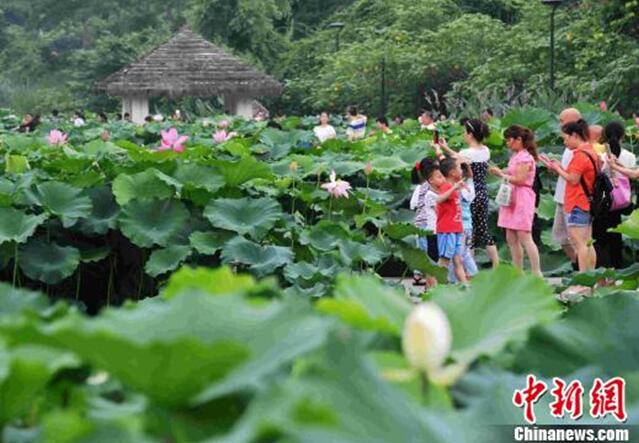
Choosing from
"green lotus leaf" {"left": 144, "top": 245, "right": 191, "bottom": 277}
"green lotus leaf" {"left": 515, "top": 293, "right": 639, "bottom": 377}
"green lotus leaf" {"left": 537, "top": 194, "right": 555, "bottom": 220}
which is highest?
"green lotus leaf" {"left": 515, "top": 293, "right": 639, "bottom": 377}

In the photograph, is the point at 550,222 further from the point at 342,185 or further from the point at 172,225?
the point at 172,225

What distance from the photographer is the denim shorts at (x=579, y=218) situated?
26.1ft

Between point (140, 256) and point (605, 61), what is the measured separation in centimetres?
1763

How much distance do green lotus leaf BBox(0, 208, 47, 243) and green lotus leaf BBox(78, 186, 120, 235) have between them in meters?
0.44

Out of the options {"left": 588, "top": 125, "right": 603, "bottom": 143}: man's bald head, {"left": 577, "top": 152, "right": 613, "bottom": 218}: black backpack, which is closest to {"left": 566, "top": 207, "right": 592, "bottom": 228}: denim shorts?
{"left": 577, "top": 152, "right": 613, "bottom": 218}: black backpack

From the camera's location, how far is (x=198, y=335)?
110 centimetres

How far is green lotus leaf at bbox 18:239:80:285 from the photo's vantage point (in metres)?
6.45

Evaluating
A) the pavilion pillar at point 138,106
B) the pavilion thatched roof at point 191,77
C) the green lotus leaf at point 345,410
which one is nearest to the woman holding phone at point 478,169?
the green lotus leaf at point 345,410

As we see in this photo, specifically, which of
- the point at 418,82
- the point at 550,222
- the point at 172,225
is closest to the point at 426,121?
the point at 550,222

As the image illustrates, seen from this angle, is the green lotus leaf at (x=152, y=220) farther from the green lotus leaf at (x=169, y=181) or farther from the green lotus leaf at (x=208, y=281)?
the green lotus leaf at (x=208, y=281)

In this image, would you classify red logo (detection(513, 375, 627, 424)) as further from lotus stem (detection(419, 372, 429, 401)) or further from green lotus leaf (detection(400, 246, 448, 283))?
green lotus leaf (detection(400, 246, 448, 283))

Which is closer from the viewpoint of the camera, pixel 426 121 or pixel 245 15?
pixel 426 121

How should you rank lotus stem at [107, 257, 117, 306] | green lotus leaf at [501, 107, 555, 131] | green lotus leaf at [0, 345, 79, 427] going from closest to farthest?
green lotus leaf at [0, 345, 79, 427], lotus stem at [107, 257, 117, 306], green lotus leaf at [501, 107, 555, 131]

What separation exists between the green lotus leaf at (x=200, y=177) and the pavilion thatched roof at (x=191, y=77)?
29113 mm
